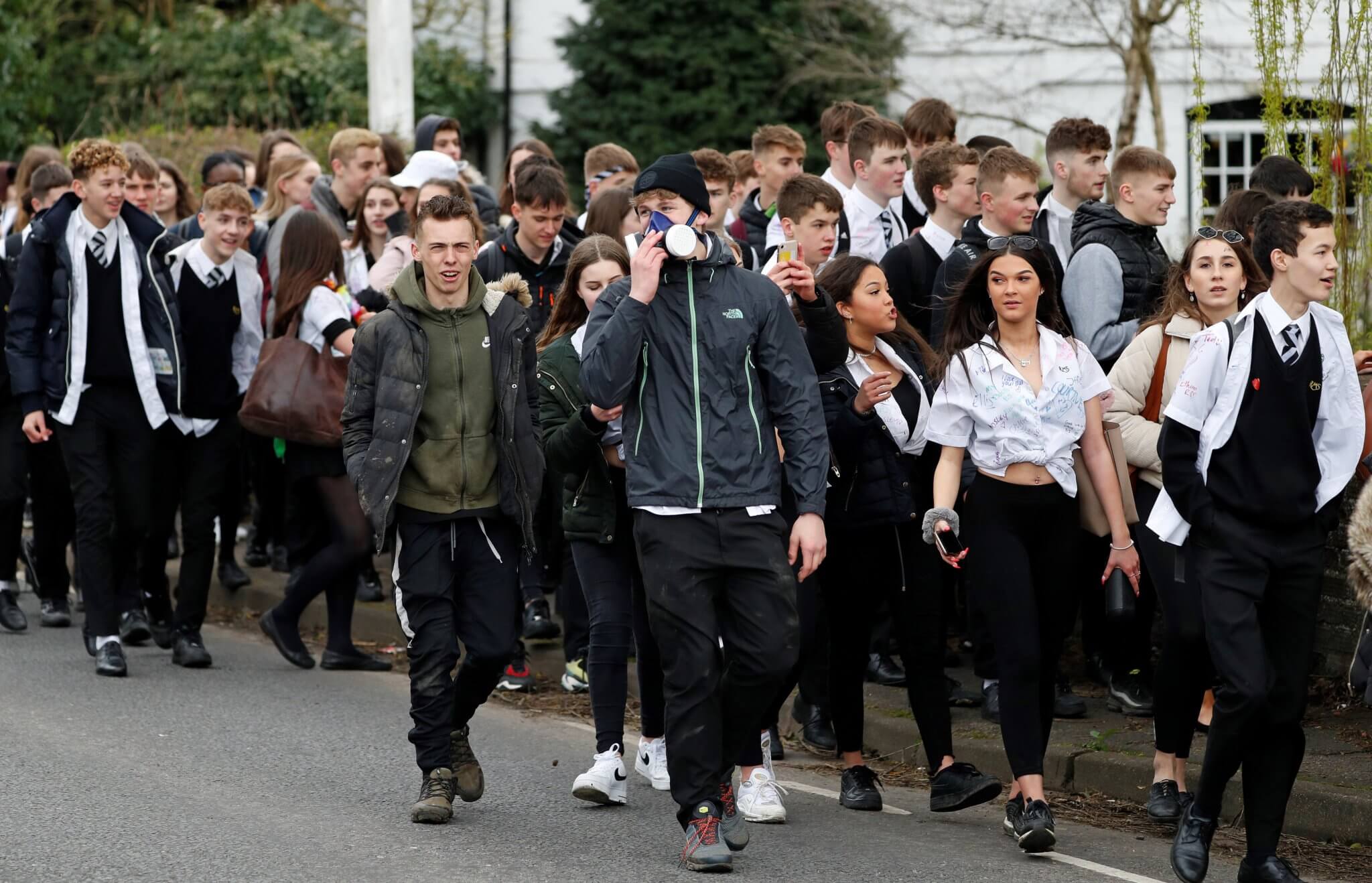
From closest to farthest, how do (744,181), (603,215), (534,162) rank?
1. (603,215)
2. (534,162)
3. (744,181)

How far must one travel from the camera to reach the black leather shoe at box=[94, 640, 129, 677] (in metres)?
9.12

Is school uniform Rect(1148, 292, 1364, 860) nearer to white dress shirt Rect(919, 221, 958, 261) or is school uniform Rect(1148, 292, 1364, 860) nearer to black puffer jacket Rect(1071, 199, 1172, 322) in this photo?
black puffer jacket Rect(1071, 199, 1172, 322)

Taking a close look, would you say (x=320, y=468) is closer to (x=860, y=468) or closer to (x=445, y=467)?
(x=445, y=467)

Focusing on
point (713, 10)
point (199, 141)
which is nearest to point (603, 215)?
point (199, 141)

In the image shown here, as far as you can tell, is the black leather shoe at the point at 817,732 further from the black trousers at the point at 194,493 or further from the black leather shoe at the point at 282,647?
the black trousers at the point at 194,493

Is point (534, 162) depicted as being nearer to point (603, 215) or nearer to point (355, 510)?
point (603, 215)

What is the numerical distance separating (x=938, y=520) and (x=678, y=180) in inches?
56.2

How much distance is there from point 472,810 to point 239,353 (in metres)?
3.79

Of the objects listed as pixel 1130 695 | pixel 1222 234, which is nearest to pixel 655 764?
pixel 1130 695

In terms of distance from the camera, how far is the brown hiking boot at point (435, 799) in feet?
21.5

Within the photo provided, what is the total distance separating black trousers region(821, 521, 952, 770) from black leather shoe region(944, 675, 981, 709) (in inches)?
53.8

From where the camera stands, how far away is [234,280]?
9719 mm

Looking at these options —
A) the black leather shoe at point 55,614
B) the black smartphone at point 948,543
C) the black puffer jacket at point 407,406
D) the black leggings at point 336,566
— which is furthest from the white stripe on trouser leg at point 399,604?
the black leather shoe at point 55,614

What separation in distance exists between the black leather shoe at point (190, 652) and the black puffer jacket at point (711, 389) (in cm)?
413
